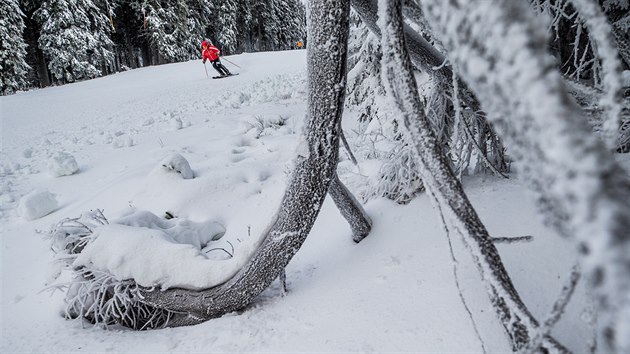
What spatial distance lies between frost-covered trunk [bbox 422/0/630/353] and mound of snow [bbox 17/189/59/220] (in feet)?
13.5

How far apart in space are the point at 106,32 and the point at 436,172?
Answer: 91.5 ft

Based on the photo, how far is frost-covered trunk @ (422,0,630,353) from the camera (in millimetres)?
313

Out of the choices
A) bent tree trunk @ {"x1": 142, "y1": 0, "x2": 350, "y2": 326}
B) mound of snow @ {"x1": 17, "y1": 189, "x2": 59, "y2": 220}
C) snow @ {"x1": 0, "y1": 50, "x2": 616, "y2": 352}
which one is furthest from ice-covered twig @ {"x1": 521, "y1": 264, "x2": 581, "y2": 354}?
mound of snow @ {"x1": 17, "y1": 189, "x2": 59, "y2": 220}

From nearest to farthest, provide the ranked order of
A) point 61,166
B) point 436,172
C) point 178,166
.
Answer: point 436,172
point 178,166
point 61,166

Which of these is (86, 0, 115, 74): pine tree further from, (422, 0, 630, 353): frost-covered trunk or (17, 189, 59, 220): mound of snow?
(422, 0, 630, 353): frost-covered trunk

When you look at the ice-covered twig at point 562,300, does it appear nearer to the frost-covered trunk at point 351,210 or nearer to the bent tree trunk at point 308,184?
the bent tree trunk at point 308,184

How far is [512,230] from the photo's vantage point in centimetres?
161

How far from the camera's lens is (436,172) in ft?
2.97

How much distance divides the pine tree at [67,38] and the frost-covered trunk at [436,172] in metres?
23.3

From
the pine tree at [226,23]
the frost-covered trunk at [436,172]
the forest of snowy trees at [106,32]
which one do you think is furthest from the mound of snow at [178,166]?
the pine tree at [226,23]

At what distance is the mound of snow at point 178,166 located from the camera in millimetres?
3520

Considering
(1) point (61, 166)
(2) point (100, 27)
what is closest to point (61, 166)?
(1) point (61, 166)

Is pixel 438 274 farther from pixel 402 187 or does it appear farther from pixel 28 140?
pixel 28 140

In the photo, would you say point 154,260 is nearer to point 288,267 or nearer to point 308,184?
point 288,267
